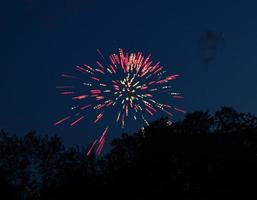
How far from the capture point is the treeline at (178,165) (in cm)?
4728

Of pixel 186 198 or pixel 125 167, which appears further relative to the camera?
pixel 125 167

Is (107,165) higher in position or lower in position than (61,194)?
higher

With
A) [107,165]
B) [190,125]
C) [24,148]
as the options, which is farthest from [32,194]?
[190,125]

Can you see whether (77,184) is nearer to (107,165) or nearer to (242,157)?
(107,165)

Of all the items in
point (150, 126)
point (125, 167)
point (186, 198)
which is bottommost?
point (186, 198)

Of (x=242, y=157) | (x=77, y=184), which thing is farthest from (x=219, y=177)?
(x=77, y=184)

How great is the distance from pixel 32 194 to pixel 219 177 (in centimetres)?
2320

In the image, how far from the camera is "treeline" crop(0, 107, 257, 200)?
1861 inches

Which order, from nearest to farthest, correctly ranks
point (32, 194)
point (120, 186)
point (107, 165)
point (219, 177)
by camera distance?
point (219, 177) → point (120, 186) → point (107, 165) → point (32, 194)

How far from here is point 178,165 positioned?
50094 millimetres

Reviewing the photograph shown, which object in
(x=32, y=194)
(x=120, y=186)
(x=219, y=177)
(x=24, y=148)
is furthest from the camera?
(x=24, y=148)

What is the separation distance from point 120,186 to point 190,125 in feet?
29.7

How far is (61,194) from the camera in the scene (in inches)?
2080

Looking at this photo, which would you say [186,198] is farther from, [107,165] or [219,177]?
[107,165]
